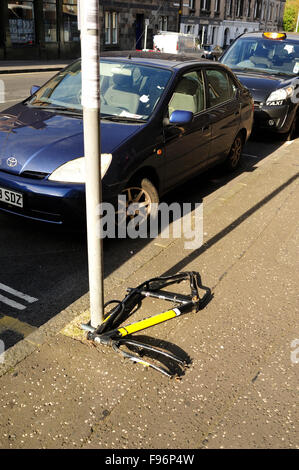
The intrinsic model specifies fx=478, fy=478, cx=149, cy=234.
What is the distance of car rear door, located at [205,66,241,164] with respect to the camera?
20.0 feet

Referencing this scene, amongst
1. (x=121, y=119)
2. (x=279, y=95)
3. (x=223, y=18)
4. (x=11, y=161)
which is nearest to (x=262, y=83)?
(x=279, y=95)

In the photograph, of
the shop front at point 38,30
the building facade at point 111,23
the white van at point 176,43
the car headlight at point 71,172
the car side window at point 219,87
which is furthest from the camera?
the white van at point 176,43

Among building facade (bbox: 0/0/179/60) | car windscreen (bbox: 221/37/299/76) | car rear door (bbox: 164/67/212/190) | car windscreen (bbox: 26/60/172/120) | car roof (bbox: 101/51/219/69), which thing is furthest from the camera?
building facade (bbox: 0/0/179/60)

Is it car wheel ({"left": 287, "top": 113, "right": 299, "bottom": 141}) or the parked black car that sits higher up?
the parked black car

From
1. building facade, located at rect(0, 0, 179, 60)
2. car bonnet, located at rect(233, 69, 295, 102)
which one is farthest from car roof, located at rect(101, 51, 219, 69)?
building facade, located at rect(0, 0, 179, 60)

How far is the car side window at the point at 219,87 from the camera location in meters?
6.09

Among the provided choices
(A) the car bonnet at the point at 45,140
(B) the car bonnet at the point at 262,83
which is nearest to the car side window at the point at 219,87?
(A) the car bonnet at the point at 45,140

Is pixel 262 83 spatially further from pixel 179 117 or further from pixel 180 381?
pixel 180 381

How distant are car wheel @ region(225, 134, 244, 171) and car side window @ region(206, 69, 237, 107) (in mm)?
756

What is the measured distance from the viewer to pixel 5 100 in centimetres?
1252

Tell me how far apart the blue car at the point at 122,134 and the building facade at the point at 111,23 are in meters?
23.7

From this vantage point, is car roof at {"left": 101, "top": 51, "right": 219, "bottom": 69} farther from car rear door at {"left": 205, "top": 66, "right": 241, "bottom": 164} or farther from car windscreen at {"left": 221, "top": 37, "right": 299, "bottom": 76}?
car windscreen at {"left": 221, "top": 37, "right": 299, "bottom": 76}

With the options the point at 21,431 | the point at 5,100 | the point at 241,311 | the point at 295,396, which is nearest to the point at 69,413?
the point at 21,431

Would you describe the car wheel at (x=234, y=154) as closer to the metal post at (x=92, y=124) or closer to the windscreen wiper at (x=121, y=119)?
the windscreen wiper at (x=121, y=119)
